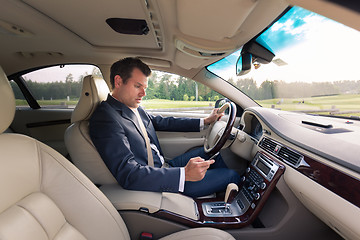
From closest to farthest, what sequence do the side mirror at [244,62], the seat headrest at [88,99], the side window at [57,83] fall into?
the seat headrest at [88,99] < the side mirror at [244,62] < the side window at [57,83]

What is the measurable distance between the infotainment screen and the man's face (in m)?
0.94

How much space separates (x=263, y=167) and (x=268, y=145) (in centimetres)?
15

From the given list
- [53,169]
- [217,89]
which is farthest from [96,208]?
[217,89]

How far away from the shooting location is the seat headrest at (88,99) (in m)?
1.31

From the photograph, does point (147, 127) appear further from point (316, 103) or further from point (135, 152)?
point (316, 103)

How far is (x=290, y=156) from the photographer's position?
111cm

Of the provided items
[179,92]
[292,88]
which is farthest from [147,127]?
[292,88]

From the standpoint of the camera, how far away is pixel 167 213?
106cm

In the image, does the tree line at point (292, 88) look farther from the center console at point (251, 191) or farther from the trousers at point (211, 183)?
the trousers at point (211, 183)

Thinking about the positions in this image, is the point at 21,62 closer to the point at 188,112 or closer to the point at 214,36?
the point at 188,112

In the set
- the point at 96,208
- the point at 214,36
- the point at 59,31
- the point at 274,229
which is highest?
the point at 214,36

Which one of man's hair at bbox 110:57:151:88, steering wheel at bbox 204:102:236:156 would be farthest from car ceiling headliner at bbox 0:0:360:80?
steering wheel at bbox 204:102:236:156

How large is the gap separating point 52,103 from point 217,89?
2.10 m

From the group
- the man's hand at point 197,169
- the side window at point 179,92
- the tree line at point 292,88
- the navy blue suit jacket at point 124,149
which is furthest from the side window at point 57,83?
the man's hand at point 197,169
